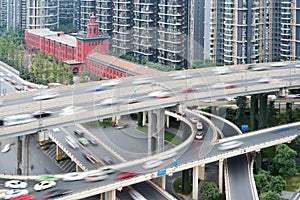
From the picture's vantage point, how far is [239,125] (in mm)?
17266

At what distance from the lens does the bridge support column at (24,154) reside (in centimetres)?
1159

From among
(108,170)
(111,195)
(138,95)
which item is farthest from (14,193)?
(138,95)

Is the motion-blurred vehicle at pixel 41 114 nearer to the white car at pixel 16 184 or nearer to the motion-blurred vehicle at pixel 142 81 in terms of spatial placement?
the white car at pixel 16 184

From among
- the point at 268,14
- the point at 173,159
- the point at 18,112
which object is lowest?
the point at 173,159

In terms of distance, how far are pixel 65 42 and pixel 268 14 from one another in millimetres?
10567

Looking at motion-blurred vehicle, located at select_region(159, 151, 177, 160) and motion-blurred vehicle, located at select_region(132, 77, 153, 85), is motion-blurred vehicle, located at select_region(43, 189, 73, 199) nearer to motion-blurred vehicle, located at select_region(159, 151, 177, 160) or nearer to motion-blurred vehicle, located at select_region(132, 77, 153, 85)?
motion-blurred vehicle, located at select_region(159, 151, 177, 160)

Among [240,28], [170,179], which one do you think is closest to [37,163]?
[170,179]

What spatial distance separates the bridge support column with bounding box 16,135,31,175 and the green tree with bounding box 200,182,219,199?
4.14 metres

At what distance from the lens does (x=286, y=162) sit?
522 inches

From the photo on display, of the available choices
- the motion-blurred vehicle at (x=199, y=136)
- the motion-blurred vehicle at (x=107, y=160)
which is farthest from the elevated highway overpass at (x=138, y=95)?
the motion-blurred vehicle at (x=107, y=160)

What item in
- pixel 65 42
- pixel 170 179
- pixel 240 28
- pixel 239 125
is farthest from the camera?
pixel 65 42

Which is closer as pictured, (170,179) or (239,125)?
(170,179)

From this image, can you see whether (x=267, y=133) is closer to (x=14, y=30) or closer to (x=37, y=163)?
(x=37, y=163)

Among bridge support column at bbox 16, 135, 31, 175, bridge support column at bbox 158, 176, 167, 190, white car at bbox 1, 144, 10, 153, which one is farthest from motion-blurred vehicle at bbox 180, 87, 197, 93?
white car at bbox 1, 144, 10, 153
